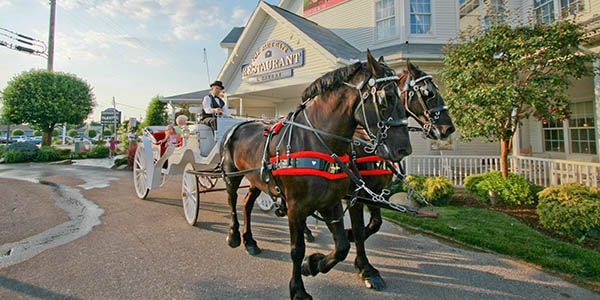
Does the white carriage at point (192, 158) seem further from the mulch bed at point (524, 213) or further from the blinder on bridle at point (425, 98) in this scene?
the mulch bed at point (524, 213)

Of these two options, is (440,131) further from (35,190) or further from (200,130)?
(35,190)

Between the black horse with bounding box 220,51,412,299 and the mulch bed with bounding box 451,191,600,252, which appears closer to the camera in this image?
the black horse with bounding box 220,51,412,299

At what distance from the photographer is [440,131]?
230 centimetres

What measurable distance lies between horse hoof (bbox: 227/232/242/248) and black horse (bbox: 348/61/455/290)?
1581 millimetres

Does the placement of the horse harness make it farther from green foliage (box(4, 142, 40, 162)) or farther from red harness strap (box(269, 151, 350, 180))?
green foliage (box(4, 142, 40, 162))

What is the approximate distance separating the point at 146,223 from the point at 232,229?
1.94 metres

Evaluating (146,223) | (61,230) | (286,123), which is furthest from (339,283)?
(61,230)

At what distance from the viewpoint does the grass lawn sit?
3100mm

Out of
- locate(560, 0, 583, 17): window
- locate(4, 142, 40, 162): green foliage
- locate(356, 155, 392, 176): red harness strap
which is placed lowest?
locate(356, 155, 392, 176): red harness strap

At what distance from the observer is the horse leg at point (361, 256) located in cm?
280

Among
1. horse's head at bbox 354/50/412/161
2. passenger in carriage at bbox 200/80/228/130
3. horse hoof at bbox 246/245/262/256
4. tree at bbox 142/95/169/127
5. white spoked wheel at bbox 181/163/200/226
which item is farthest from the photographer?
tree at bbox 142/95/169/127

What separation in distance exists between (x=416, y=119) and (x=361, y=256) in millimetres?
1516

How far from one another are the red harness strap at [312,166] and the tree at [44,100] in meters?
22.1

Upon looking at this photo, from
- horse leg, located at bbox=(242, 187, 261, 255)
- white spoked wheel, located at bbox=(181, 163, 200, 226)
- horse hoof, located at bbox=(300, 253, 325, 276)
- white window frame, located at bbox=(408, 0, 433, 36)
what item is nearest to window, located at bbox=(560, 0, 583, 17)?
white window frame, located at bbox=(408, 0, 433, 36)
